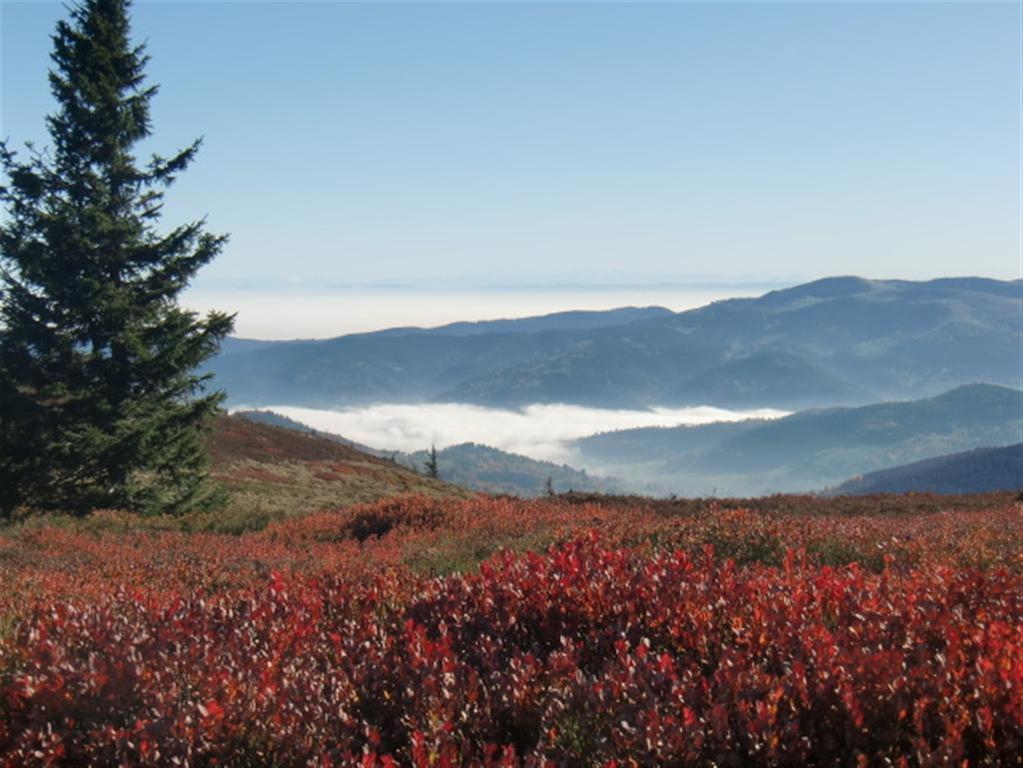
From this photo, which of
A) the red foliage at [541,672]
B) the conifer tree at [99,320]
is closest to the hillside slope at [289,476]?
the conifer tree at [99,320]

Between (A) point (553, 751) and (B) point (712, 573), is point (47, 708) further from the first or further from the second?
(B) point (712, 573)

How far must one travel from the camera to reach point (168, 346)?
23.0 metres

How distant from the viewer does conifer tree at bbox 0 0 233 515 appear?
70.4 ft

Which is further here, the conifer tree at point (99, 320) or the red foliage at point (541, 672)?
the conifer tree at point (99, 320)

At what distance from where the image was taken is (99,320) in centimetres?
2244

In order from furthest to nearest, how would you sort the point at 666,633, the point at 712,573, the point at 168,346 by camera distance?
the point at 168,346, the point at 712,573, the point at 666,633

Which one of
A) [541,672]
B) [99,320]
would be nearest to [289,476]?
[99,320]

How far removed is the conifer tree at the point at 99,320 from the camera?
21.5 m

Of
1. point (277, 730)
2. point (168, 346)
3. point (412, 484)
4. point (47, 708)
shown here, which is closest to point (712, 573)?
point (277, 730)

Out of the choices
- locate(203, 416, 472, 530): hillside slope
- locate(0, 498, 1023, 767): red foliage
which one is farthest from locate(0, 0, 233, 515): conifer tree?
locate(0, 498, 1023, 767): red foliage

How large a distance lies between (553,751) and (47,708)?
2464 mm

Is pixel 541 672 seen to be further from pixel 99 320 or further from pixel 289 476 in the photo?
pixel 289 476

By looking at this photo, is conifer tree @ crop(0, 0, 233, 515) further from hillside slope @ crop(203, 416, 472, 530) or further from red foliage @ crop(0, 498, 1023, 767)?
red foliage @ crop(0, 498, 1023, 767)

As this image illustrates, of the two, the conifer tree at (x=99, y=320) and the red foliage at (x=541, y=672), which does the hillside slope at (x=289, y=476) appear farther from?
the red foliage at (x=541, y=672)
